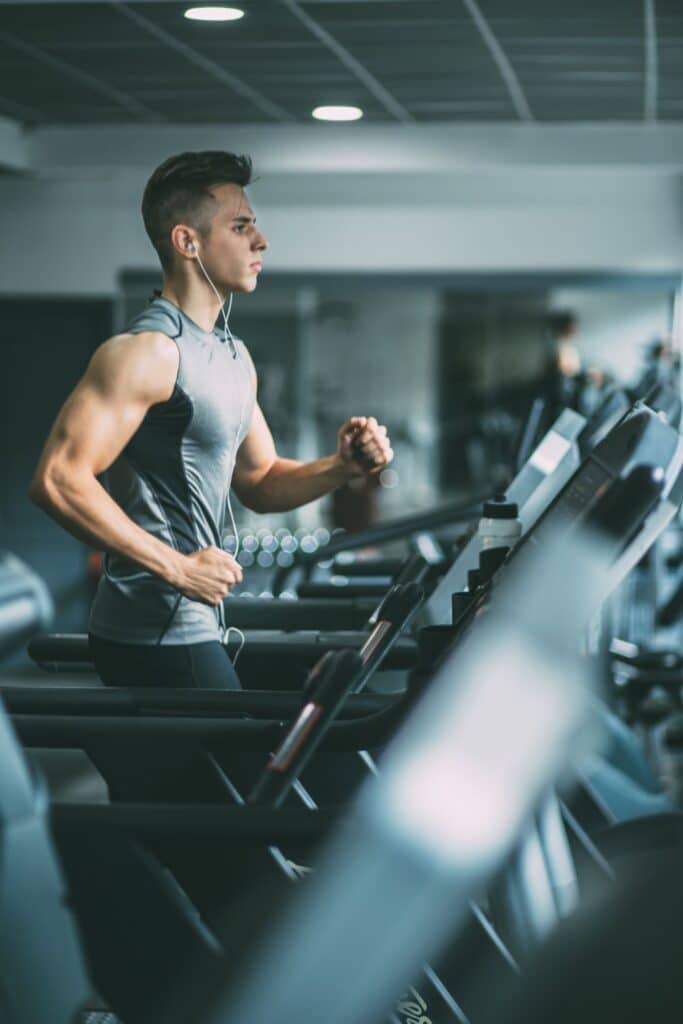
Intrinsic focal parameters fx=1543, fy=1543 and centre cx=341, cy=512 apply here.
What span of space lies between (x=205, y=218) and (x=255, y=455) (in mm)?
447

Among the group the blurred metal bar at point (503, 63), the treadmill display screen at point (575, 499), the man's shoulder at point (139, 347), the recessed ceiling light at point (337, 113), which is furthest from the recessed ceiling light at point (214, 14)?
the treadmill display screen at point (575, 499)

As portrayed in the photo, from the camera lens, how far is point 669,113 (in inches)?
250

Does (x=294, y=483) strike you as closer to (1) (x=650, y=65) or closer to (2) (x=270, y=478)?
(2) (x=270, y=478)

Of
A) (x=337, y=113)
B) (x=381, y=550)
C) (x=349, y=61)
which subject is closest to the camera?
(x=349, y=61)

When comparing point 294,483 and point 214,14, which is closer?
point 294,483

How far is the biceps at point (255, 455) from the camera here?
8.80 feet

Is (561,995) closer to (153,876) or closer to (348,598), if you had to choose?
(153,876)

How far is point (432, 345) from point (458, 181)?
1751 mm

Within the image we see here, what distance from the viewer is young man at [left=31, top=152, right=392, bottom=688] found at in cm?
227

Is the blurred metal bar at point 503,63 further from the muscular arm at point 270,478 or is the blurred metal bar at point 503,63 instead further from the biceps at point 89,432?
the biceps at point 89,432

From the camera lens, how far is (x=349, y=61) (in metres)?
5.25

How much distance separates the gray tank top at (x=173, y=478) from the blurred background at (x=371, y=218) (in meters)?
2.55

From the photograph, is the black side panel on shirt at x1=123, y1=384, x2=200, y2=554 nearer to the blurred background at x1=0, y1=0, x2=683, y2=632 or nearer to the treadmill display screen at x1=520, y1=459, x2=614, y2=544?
the treadmill display screen at x1=520, y1=459, x2=614, y2=544

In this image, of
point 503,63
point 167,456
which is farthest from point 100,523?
point 503,63
